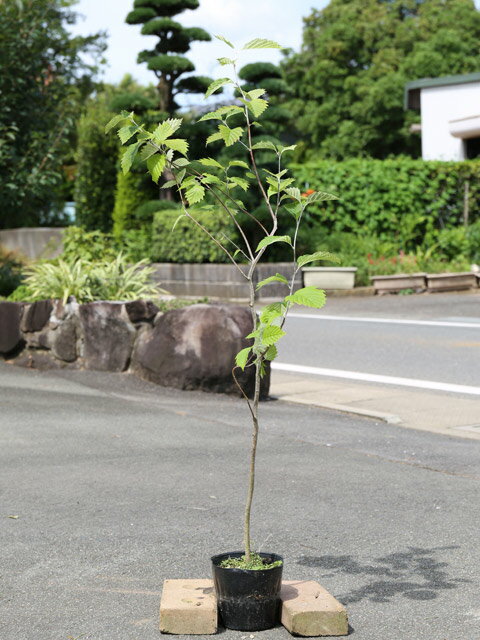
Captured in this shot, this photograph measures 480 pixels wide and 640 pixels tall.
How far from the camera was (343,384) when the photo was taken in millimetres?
10328

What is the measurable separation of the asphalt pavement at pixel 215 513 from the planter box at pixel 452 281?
13803 mm

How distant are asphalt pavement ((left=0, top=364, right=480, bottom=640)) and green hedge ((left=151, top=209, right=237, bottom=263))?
1333 cm

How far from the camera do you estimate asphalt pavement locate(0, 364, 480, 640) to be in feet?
12.9

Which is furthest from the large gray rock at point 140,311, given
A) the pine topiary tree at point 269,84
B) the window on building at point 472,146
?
the window on building at point 472,146

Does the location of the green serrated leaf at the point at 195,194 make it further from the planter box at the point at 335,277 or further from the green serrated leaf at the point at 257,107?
the planter box at the point at 335,277

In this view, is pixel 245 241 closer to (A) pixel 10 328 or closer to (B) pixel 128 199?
(A) pixel 10 328

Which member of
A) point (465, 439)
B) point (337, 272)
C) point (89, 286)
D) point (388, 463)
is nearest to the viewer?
point (388, 463)

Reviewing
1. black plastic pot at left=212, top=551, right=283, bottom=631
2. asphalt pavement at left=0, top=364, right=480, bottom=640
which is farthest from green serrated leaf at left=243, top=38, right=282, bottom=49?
asphalt pavement at left=0, top=364, right=480, bottom=640

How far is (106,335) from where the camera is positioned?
1029cm

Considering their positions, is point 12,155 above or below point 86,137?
below

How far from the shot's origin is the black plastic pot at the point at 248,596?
3.67 m

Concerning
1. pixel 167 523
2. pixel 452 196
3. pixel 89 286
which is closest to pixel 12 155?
pixel 89 286

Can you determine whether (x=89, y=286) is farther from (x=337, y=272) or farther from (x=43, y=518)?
(x=337, y=272)

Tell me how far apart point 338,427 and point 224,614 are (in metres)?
4.24
